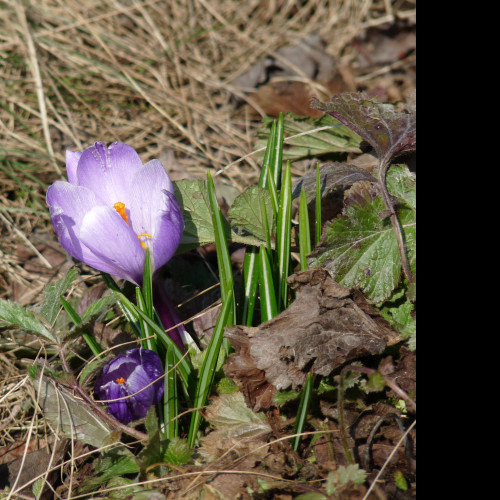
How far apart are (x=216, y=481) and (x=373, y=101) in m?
1.14

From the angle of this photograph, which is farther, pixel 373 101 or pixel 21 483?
pixel 373 101

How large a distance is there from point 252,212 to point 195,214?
0.18m

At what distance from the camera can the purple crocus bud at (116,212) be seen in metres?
1.33

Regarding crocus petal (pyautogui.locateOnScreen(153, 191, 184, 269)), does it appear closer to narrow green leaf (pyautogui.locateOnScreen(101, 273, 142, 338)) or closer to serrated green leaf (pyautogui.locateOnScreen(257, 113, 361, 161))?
narrow green leaf (pyautogui.locateOnScreen(101, 273, 142, 338))

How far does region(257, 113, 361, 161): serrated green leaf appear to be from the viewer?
1995mm

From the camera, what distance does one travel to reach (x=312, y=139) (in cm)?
204

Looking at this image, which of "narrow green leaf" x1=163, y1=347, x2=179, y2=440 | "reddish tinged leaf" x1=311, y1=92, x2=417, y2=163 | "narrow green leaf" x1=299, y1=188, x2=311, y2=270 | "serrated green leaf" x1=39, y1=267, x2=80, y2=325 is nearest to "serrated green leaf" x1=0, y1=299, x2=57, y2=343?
"serrated green leaf" x1=39, y1=267, x2=80, y2=325

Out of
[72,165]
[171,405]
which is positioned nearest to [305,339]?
[171,405]

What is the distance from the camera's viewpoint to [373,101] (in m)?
1.66

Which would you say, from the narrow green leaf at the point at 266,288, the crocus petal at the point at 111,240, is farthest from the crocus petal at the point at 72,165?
the narrow green leaf at the point at 266,288

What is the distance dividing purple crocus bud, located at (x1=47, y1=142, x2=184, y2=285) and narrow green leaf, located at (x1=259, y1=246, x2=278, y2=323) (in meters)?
0.24

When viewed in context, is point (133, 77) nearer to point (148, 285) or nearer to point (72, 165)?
point (72, 165)
